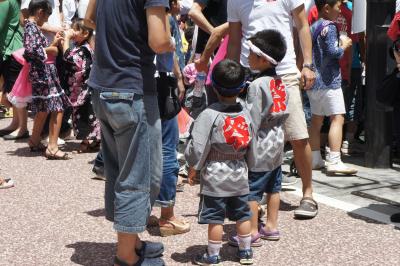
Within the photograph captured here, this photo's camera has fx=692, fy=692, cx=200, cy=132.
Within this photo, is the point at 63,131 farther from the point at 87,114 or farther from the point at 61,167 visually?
the point at 61,167

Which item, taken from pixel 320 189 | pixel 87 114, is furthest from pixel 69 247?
pixel 87 114

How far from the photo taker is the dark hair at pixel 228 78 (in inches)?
162

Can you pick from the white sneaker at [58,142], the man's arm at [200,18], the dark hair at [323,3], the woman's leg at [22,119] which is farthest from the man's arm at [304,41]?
the woman's leg at [22,119]

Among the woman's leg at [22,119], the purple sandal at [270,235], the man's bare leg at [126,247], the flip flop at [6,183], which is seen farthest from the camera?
the woman's leg at [22,119]

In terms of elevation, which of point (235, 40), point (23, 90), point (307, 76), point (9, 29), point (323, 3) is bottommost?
point (23, 90)

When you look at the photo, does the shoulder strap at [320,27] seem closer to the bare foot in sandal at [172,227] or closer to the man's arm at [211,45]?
the man's arm at [211,45]

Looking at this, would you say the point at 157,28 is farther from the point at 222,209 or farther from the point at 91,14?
the point at 222,209

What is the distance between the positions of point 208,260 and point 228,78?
1096mm

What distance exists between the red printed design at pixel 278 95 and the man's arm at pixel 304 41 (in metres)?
0.44

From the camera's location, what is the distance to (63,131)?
8.70 meters

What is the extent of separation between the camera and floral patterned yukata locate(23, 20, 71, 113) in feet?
24.4

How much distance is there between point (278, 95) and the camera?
4.57 m

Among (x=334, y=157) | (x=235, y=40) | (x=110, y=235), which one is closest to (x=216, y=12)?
(x=235, y=40)

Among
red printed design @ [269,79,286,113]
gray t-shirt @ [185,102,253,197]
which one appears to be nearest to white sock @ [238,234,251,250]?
gray t-shirt @ [185,102,253,197]
